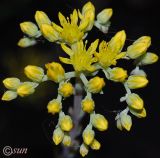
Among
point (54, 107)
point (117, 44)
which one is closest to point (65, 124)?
point (54, 107)

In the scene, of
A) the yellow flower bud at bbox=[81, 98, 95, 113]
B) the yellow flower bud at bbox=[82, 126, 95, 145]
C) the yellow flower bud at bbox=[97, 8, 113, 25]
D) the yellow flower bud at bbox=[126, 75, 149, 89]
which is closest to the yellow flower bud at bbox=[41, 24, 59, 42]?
the yellow flower bud at bbox=[97, 8, 113, 25]

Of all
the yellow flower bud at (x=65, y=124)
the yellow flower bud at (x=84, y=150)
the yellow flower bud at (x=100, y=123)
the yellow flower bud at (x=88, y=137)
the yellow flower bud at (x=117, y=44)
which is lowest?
the yellow flower bud at (x=84, y=150)

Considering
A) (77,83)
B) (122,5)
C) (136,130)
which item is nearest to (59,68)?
(77,83)

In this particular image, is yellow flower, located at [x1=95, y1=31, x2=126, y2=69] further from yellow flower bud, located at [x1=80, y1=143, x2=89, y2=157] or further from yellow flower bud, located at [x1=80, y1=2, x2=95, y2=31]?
yellow flower bud, located at [x1=80, y1=143, x2=89, y2=157]

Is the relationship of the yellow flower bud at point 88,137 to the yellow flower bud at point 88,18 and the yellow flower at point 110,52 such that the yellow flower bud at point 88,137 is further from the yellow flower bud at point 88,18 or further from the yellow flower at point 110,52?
the yellow flower bud at point 88,18

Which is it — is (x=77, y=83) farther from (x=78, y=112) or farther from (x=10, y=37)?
(x=10, y=37)

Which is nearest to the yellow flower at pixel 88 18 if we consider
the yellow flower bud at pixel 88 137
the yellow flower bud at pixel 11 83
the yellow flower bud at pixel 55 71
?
the yellow flower bud at pixel 55 71

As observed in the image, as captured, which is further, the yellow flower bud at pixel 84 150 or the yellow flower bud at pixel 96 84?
the yellow flower bud at pixel 84 150

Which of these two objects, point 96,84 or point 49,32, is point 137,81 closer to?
point 96,84
